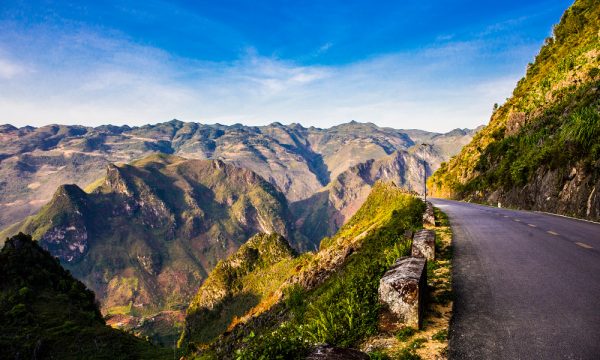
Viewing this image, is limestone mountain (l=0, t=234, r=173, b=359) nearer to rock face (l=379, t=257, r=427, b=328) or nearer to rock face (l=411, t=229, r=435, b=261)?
rock face (l=411, t=229, r=435, b=261)

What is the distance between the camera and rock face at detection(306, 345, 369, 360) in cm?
541

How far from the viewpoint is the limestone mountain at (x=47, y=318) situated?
81438mm

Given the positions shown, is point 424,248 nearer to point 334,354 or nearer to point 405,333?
point 405,333

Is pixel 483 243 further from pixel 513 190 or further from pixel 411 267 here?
pixel 513 190

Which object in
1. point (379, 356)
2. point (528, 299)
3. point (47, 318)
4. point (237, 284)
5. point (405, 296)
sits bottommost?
point (237, 284)

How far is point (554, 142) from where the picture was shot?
33.3 m

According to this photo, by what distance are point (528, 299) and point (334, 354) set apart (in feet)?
19.1

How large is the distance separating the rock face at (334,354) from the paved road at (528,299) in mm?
2104

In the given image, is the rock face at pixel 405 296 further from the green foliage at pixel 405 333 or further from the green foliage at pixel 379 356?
the green foliage at pixel 379 356

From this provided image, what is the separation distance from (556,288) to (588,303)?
3.57 feet

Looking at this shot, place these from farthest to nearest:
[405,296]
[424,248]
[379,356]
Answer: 1. [424,248]
2. [405,296]
3. [379,356]

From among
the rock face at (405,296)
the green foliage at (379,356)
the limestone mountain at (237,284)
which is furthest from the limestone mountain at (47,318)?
the green foliage at (379,356)

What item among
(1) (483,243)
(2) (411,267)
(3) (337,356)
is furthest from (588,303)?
(1) (483,243)

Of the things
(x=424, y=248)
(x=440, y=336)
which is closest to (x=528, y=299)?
(x=440, y=336)
